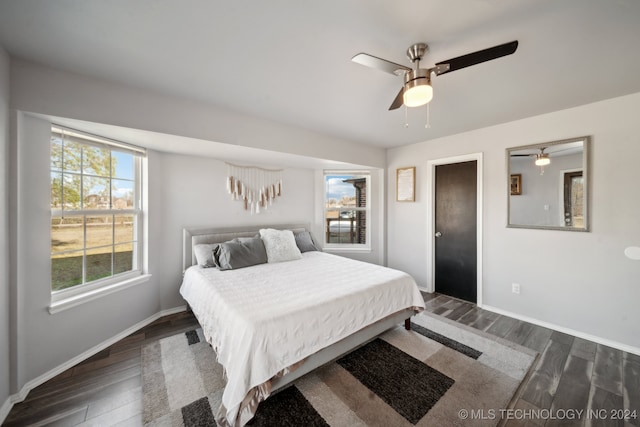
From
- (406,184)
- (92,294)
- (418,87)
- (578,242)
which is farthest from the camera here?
(406,184)

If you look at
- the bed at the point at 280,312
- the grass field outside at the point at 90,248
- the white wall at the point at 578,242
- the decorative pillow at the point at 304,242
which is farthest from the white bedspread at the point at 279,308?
the white wall at the point at 578,242

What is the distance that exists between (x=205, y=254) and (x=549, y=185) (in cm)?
424

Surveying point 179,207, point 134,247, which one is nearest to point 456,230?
point 179,207

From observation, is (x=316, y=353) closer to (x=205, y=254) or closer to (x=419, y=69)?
(x=205, y=254)

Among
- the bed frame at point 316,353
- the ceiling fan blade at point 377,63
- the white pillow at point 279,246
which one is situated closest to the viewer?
the ceiling fan blade at point 377,63

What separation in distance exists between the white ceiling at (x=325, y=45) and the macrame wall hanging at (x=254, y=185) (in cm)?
125

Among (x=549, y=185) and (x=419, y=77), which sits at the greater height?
(x=419, y=77)

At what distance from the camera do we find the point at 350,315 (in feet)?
6.25

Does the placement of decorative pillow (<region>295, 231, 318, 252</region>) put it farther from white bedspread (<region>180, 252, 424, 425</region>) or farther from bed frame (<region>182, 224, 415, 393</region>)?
white bedspread (<region>180, 252, 424, 425</region>)

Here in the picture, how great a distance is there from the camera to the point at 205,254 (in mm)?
2842

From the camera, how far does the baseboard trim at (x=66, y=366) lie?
158 centimetres

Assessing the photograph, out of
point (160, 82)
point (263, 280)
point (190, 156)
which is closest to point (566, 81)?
point (263, 280)

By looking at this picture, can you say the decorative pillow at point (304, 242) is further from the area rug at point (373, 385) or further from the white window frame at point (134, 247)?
the white window frame at point (134, 247)

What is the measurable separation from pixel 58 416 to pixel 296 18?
297 centimetres
